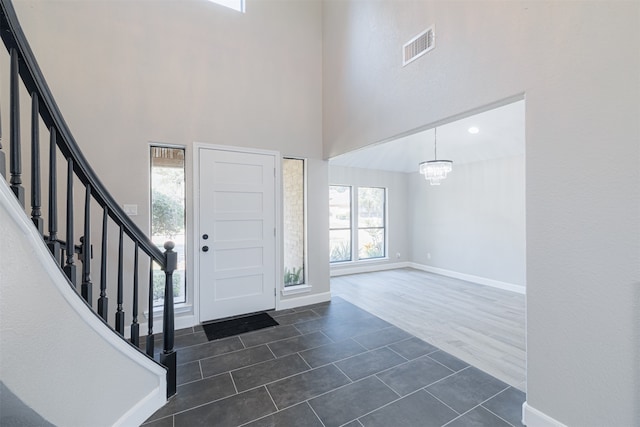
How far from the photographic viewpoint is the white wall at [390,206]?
6.36 meters

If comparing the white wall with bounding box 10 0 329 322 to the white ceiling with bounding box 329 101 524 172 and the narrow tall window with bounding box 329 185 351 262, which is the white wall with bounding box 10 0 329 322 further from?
the narrow tall window with bounding box 329 185 351 262

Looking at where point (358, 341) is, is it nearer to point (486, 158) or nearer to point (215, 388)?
point (215, 388)

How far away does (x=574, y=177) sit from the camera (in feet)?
5.35

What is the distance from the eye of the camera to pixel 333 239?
21.0 feet

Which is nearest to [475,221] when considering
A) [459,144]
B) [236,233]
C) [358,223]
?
[459,144]

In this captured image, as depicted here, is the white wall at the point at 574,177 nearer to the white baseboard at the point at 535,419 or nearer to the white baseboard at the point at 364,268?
the white baseboard at the point at 535,419

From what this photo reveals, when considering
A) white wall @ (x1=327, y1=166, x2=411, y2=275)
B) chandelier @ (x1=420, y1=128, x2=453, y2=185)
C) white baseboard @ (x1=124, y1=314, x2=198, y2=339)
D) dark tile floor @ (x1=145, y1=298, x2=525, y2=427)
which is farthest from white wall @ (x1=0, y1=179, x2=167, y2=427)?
white wall @ (x1=327, y1=166, x2=411, y2=275)

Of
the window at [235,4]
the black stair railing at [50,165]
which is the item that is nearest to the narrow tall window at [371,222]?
the window at [235,4]

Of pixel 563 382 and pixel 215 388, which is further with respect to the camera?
pixel 215 388

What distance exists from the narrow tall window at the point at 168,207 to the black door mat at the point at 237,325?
498 mm

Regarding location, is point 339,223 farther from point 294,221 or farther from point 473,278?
point 473,278

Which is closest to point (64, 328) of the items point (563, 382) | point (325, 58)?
point (563, 382)

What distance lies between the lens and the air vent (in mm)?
2544

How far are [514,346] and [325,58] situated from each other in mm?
4316
